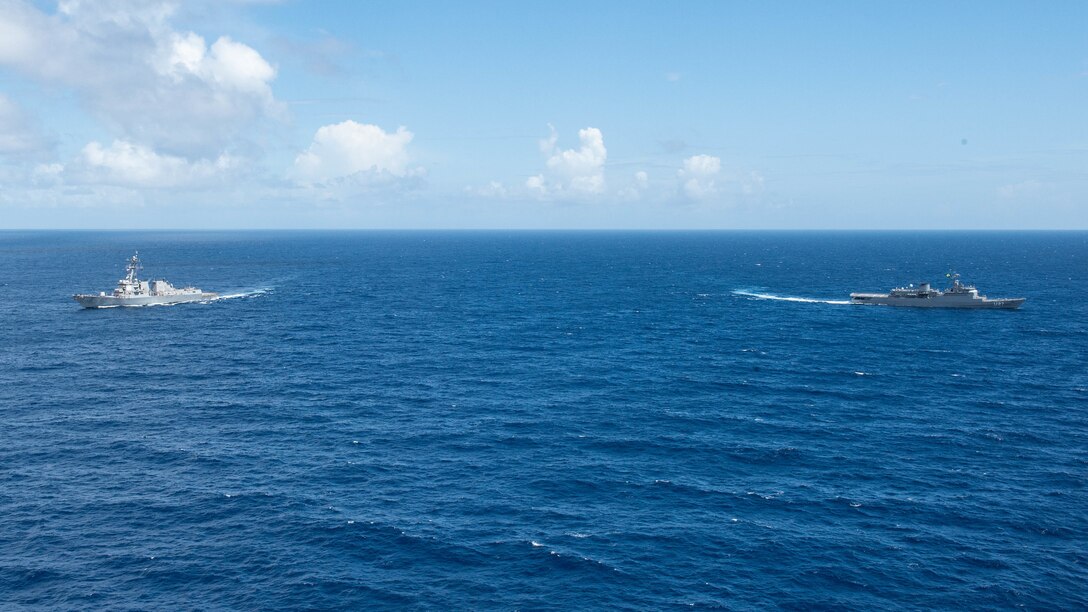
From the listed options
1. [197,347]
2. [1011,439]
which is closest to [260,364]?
[197,347]

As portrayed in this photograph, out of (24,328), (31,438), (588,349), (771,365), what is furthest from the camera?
(24,328)

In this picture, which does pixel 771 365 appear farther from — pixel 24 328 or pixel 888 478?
pixel 24 328

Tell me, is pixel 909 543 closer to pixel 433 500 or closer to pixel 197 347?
pixel 433 500

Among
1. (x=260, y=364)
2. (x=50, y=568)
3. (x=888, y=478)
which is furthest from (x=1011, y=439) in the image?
(x=260, y=364)

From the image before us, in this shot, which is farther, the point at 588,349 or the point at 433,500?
the point at 588,349

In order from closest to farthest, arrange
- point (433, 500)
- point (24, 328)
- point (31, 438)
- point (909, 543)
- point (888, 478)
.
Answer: point (909, 543)
point (433, 500)
point (888, 478)
point (31, 438)
point (24, 328)

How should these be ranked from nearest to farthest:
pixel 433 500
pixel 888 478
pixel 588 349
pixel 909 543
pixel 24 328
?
pixel 909 543 → pixel 433 500 → pixel 888 478 → pixel 588 349 → pixel 24 328

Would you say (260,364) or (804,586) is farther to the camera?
(260,364)

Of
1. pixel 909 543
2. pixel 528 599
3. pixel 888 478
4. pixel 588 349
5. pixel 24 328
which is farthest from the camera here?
pixel 24 328

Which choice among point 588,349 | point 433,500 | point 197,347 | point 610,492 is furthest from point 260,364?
point 610,492
